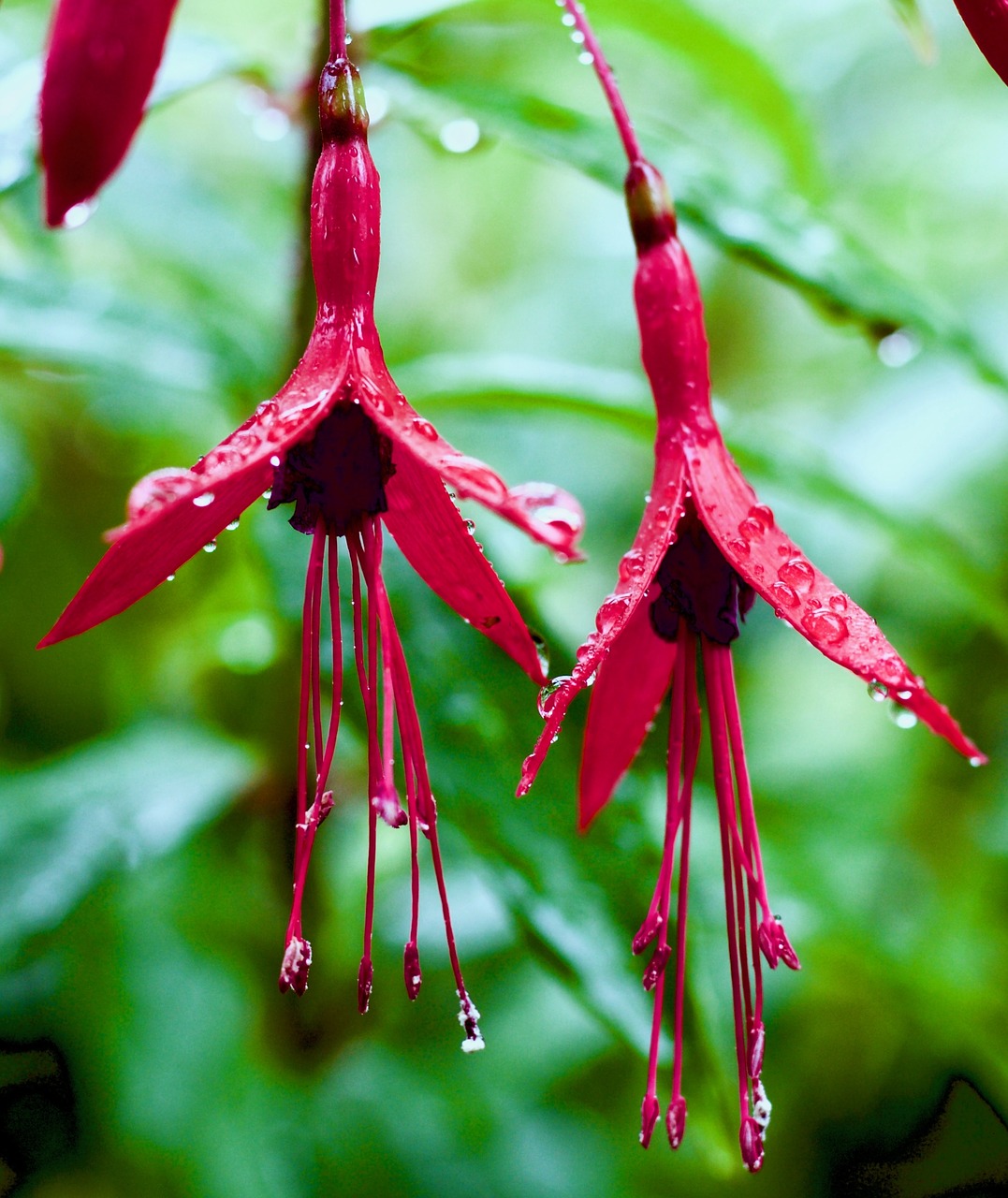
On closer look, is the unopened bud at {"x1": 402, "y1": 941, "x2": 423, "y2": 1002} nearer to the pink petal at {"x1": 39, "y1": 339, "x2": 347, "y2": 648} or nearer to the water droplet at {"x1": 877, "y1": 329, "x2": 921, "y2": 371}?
the pink petal at {"x1": 39, "y1": 339, "x2": 347, "y2": 648}

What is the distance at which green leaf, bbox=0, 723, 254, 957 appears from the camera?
27.9 inches

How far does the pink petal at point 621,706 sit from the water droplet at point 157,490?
0.23m

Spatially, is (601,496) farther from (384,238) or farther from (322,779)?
(322,779)

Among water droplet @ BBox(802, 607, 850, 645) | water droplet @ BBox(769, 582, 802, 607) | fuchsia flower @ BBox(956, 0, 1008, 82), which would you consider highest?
fuchsia flower @ BBox(956, 0, 1008, 82)

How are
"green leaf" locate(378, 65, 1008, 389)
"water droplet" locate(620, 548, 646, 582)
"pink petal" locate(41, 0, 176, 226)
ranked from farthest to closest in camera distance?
1. "green leaf" locate(378, 65, 1008, 389)
2. "water droplet" locate(620, 548, 646, 582)
3. "pink petal" locate(41, 0, 176, 226)

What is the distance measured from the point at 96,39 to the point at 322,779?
0.98ft

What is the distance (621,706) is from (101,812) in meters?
0.41

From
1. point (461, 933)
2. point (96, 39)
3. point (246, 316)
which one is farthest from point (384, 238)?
point (96, 39)

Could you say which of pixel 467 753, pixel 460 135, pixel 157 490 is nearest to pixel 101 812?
pixel 467 753

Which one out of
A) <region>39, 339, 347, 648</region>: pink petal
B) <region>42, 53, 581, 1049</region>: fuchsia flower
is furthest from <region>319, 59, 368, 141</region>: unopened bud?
<region>39, 339, 347, 648</region>: pink petal

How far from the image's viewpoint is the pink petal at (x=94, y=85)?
355mm

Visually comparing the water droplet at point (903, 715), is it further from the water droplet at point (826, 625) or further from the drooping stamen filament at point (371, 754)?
the drooping stamen filament at point (371, 754)

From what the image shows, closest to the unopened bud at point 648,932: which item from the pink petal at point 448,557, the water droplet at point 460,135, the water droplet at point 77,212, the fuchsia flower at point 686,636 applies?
the fuchsia flower at point 686,636

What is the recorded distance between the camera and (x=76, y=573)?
100cm
